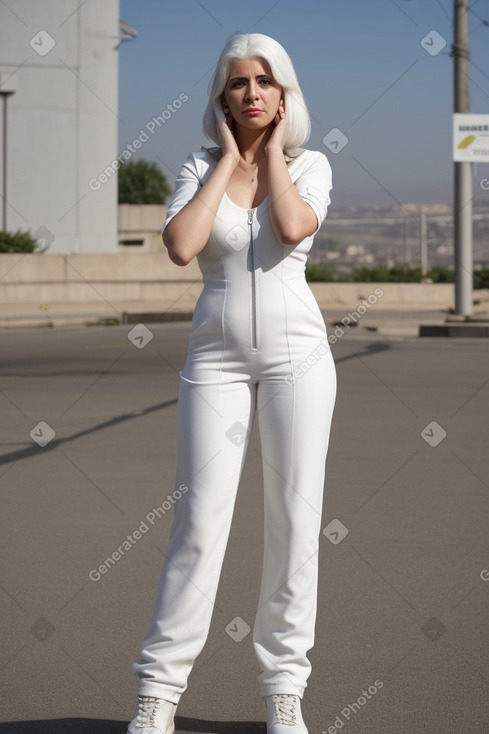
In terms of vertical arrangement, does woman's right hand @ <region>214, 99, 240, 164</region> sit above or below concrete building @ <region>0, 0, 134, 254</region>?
below

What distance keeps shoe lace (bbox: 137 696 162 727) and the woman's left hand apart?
66.1 inches

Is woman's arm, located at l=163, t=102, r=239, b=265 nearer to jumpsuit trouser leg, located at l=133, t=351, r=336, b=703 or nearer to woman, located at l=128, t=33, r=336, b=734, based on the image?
woman, located at l=128, t=33, r=336, b=734

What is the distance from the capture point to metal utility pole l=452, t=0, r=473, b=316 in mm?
20109

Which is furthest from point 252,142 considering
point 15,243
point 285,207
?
point 15,243

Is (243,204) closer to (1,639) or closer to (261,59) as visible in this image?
(261,59)

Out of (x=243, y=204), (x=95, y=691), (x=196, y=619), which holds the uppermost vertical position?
(x=243, y=204)

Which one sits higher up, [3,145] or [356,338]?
[3,145]

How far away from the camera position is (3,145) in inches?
1292

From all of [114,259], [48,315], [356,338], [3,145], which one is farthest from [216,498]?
[3,145]

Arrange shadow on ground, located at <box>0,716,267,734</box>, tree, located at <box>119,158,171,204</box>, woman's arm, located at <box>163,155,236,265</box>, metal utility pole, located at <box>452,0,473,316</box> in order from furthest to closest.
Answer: tree, located at <box>119,158,171,204</box> → metal utility pole, located at <box>452,0,473,316</box> → shadow on ground, located at <box>0,716,267,734</box> → woman's arm, located at <box>163,155,236,265</box>

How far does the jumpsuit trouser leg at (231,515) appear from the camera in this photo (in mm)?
3455

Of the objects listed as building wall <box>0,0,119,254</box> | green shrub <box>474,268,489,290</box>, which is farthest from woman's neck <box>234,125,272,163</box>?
green shrub <box>474,268,489,290</box>

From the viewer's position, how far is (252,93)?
3516 mm

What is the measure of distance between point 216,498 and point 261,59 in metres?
1.32
